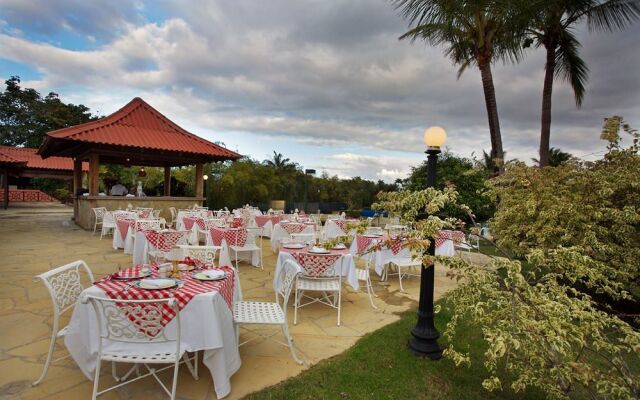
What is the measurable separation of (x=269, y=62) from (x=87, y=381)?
1119cm

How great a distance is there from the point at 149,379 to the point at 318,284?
2.03 metres

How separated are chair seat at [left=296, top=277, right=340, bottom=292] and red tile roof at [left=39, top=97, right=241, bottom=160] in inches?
373

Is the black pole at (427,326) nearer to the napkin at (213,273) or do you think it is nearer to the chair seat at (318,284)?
the chair seat at (318,284)

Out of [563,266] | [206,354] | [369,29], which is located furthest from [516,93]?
Answer: [206,354]

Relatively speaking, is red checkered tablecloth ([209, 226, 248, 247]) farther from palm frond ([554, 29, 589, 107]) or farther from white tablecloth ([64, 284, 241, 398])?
palm frond ([554, 29, 589, 107])

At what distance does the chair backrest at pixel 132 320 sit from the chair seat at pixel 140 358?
95 millimetres

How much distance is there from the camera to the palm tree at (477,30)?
8711 mm

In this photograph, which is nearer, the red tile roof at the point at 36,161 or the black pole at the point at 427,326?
the black pole at the point at 427,326

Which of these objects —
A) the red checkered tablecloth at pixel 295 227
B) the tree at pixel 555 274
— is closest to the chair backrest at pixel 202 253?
the tree at pixel 555 274

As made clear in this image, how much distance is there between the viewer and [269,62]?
39.3 feet

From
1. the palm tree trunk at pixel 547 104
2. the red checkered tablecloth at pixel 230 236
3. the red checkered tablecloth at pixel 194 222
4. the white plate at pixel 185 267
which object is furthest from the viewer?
the palm tree trunk at pixel 547 104

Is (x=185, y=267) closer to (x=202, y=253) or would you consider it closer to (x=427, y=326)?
(x=202, y=253)

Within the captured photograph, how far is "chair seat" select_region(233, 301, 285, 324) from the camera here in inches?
114

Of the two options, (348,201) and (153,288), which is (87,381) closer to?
(153,288)
